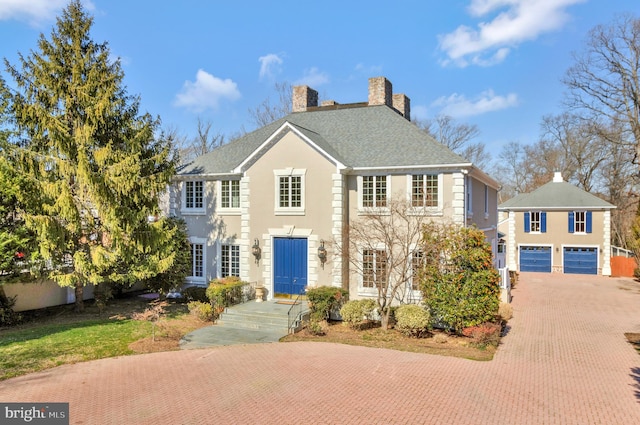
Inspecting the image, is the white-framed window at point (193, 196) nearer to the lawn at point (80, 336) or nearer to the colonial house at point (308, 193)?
the colonial house at point (308, 193)

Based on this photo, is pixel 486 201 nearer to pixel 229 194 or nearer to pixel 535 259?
pixel 229 194

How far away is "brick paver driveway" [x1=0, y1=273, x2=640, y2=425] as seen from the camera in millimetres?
8531

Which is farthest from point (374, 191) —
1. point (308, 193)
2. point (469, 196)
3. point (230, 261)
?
point (230, 261)

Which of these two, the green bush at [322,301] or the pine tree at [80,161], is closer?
the pine tree at [80,161]

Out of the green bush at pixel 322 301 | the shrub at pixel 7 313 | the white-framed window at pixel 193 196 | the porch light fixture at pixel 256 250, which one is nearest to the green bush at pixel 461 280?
the green bush at pixel 322 301

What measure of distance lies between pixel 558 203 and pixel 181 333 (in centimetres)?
2901

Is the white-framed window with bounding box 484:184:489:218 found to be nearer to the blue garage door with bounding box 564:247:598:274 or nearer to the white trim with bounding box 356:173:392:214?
the white trim with bounding box 356:173:392:214

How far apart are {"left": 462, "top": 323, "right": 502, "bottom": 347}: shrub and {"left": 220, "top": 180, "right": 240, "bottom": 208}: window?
37.3 feet

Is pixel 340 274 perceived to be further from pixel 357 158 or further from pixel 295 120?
pixel 295 120

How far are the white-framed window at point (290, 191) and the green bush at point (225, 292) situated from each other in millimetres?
3606

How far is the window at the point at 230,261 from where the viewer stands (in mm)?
19781

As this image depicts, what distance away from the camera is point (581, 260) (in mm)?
31516

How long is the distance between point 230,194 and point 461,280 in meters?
11.0

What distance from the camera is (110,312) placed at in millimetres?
18141
